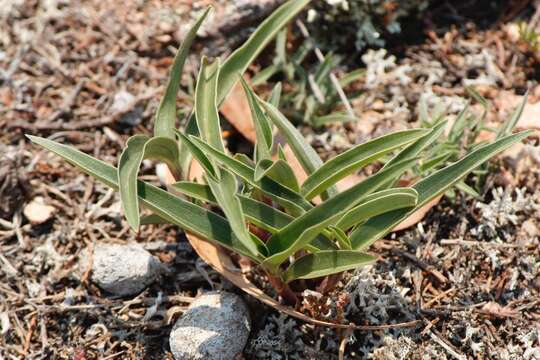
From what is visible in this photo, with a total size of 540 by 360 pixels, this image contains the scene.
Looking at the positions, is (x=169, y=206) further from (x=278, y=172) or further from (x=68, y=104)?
(x=68, y=104)

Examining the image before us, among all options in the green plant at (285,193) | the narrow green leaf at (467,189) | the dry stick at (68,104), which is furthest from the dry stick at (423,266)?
the dry stick at (68,104)

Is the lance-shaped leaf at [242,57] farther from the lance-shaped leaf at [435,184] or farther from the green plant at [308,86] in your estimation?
the lance-shaped leaf at [435,184]

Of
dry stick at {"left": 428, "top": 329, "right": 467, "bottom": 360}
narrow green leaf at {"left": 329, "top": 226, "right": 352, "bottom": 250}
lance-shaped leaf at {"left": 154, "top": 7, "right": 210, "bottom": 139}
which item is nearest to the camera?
narrow green leaf at {"left": 329, "top": 226, "right": 352, "bottom": 250}

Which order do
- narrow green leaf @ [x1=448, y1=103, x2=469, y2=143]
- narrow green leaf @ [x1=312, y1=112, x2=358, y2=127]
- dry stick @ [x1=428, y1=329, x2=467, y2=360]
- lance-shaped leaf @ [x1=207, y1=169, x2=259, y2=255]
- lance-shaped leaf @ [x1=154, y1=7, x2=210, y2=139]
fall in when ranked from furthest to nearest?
narrow green leaf @ [x1=312, y1=112, x2=358, y2=127], narrow green leaf @ [x1=448, y1=103, x2=469, y2=143], lance-shaped leaf @ [x1=154, y1=7, x2=210, y2=139], dry stick @ [x1=428, y1=329, x2=467, y2=360], lance-shaped leaf @ [x1=207, y1=169, x2=259, y2=255]

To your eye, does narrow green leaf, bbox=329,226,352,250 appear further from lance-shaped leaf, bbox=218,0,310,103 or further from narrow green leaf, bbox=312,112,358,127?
narrow green leaf, bbox=312,112,358,127

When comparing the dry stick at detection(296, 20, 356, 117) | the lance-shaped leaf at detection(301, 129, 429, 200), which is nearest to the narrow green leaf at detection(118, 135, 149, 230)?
the lance-shaped leaf at detection(301, 129, 429, 200)

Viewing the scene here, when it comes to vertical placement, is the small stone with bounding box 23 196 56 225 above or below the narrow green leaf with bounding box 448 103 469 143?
below

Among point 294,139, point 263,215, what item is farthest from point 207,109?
point 263,215

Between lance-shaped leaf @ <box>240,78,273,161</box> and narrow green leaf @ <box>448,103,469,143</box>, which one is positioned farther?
narrow green leaf @ <box>448,103,469,143</box>
